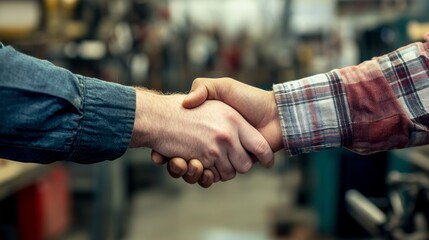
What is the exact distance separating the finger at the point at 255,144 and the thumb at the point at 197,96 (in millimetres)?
119

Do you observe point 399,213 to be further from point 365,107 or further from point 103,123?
point 103,123

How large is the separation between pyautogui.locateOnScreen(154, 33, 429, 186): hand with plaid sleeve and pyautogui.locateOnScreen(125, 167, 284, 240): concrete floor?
2.38 m

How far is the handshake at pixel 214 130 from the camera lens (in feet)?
4.32

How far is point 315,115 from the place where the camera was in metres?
1.29

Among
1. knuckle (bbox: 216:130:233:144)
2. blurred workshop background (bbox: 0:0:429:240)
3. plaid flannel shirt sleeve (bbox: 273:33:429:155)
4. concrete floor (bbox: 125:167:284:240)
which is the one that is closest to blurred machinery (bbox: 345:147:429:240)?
blurred workshop background (bbox: 0:0:429:240)

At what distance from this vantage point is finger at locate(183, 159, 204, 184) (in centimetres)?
132

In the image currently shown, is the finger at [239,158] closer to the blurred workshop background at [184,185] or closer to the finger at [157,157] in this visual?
the finger at [157,157]

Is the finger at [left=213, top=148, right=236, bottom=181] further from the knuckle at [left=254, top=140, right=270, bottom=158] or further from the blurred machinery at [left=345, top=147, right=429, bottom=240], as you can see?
the blurred machinery at [left=345, top=147, right=429, bottom=240]

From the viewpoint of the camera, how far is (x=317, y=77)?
133cm

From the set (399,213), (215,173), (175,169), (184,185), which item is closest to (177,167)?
(175,169)

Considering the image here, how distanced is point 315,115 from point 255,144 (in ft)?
0.55

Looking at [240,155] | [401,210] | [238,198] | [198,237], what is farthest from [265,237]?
[240,155]

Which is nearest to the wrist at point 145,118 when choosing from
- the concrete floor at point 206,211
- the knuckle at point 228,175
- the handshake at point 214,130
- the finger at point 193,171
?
the handshake at point 214,130

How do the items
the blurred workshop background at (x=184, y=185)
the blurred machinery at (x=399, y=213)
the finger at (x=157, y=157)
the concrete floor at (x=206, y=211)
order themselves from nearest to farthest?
the finger at (x=157, y=157) < the blurred machinery at (x=399, y=213) < the blurred workshop background at (x=184, y=185) < the concrete floor at (x=206, y=211)
